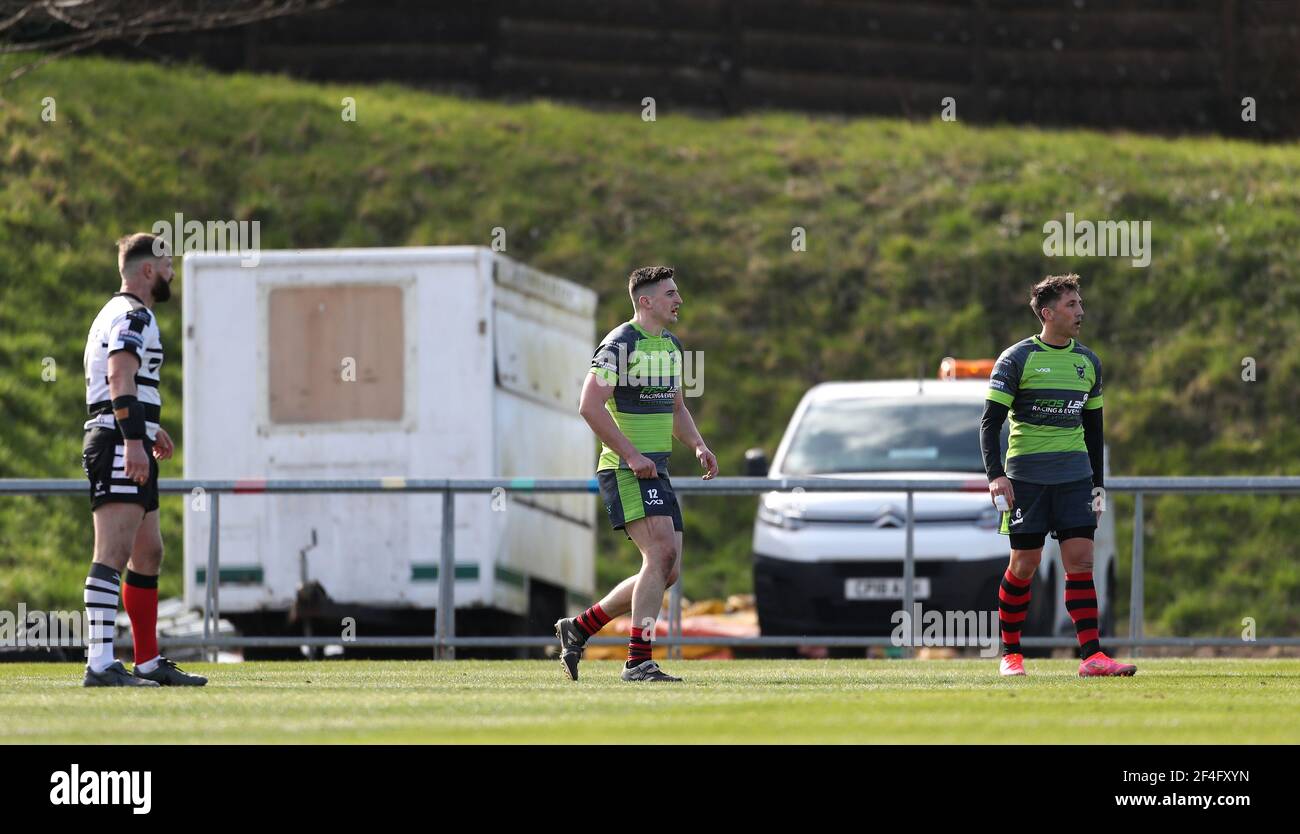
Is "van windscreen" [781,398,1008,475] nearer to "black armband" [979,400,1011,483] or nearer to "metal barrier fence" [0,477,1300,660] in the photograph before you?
"metal barrier fence" [0,477,1300,660]

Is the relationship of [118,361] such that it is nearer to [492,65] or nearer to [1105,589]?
[1105,589]

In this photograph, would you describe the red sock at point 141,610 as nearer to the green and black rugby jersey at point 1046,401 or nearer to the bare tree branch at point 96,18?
the green and black rugby jersey at point 1046,401

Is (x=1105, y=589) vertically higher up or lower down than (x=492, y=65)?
lower down

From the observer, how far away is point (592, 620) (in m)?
10.2

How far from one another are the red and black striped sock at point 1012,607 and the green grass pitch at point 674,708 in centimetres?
26

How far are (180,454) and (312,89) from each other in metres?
8.02

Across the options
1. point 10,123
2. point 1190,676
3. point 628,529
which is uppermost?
point 10,123

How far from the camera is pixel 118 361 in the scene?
939cm

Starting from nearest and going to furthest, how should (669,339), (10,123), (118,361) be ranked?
(118,361) → (669,339) → (10,123)

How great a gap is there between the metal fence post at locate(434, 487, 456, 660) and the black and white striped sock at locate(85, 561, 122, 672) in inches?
177

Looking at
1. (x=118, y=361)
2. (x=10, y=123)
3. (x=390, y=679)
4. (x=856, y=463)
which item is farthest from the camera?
(x=10, y=123)

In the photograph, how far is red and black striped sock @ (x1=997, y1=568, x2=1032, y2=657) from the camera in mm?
10781
